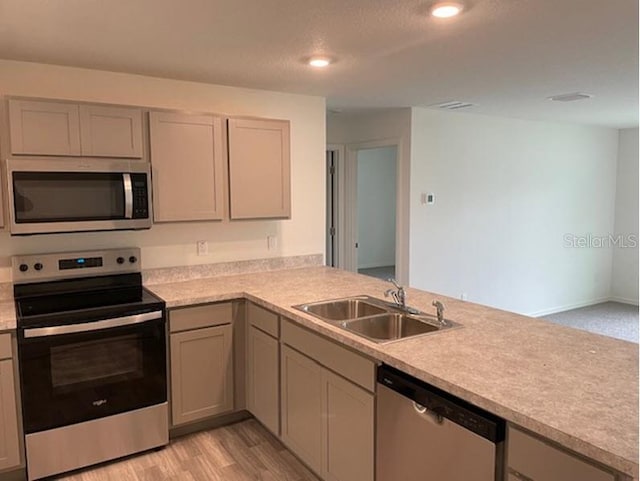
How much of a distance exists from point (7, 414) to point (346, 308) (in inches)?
71.1

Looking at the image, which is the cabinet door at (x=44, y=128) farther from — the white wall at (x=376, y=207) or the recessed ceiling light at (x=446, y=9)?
the white wall at (x=376, y=207)

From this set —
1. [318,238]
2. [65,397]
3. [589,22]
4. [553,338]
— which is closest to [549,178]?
[318,238]

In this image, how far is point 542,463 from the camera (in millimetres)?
1337

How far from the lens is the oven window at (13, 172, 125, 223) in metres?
2.54

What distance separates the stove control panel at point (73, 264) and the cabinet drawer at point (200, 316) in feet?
1.82

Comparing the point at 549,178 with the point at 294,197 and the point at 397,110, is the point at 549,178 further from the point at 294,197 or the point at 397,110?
the point at 294,197

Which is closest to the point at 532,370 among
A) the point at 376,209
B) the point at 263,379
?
the point at 263,379

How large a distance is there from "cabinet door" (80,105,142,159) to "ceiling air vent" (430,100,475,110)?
2722mm

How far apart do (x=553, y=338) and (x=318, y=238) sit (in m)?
2.30

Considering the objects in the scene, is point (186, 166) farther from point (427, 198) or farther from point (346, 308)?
point (427, 198)

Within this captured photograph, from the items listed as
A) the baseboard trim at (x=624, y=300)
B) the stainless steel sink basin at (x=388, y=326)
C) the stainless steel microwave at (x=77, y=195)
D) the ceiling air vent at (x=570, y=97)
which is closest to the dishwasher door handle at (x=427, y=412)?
the stainless steel sink basin at (x=388, y=326)

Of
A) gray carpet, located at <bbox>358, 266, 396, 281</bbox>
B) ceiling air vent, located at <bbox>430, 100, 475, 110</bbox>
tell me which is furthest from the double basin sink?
gray carpet, located at <bbox>358, 266, 396, 281</bbox>

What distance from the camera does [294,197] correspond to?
153 inches

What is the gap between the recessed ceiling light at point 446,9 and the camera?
78.7 inches
